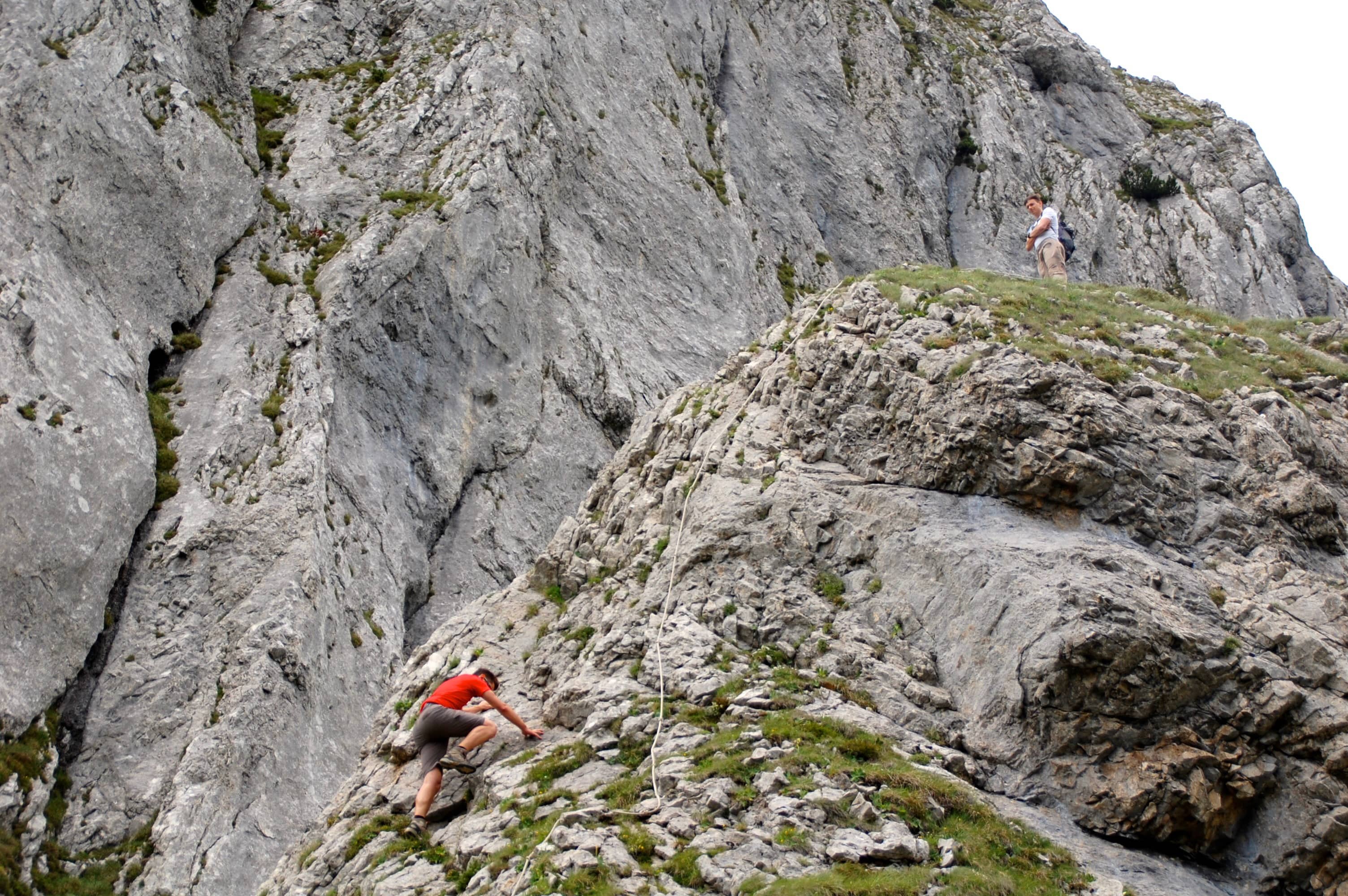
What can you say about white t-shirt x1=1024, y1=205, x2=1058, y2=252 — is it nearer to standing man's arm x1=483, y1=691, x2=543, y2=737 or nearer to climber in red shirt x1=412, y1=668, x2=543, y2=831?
→ standing man's arm x1=483, y1=691, x2=543, y2=737

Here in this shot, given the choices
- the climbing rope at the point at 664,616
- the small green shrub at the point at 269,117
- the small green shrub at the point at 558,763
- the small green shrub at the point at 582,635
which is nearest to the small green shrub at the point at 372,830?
the small green shrub at the point at 558,763

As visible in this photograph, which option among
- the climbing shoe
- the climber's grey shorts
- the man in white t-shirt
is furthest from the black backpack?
the climbing shoe

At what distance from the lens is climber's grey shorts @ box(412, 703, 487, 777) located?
14.5 meters

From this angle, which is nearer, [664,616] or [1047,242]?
[664,616]

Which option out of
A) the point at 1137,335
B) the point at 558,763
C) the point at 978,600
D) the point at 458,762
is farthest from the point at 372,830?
the point at 1137,335

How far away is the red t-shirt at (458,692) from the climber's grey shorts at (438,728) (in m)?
0.08

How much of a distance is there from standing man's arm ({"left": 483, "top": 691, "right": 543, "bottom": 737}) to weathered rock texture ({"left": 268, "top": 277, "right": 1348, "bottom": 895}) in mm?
308

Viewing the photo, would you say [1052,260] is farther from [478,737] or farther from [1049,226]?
[478,737]

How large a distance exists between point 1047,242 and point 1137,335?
538 cm

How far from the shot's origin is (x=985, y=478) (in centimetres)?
1620

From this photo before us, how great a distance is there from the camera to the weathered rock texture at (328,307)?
71.6 feet

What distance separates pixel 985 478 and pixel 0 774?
59.9 feet

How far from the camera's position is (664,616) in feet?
52.2

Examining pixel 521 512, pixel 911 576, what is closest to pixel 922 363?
pixel 911 576
